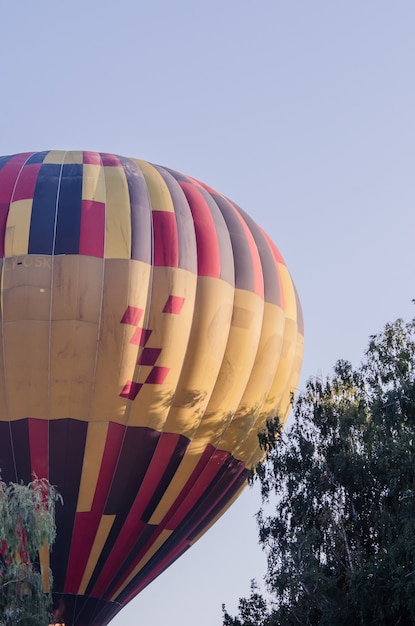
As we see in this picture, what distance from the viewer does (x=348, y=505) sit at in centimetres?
1931

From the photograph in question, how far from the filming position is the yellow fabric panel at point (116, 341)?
62.9ft

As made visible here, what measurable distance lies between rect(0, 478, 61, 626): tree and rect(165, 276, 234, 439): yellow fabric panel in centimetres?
547

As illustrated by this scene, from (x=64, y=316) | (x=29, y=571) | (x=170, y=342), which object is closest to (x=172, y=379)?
(x=170, y=342)

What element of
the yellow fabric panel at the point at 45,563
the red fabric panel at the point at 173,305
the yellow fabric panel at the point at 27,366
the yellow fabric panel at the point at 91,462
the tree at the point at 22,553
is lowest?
the tree at the point at 22,553

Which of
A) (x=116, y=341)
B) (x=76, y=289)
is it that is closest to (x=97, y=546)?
(x=116, y=341)

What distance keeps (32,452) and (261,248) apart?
6911mm

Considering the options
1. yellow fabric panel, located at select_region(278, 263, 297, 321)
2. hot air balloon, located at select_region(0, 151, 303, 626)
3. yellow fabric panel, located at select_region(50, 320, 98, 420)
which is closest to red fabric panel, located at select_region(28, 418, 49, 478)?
hot air balloon, located at select_region(0, 151, 303, 626)

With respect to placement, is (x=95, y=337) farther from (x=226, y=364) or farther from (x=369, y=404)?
(x=369, y=404)

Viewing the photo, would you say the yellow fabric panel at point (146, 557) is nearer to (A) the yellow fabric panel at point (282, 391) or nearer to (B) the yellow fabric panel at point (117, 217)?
(A) the yellow fabric panel at point (282, 391)

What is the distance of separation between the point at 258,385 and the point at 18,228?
19.5 ft

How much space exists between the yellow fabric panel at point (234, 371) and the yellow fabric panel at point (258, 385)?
21 cm

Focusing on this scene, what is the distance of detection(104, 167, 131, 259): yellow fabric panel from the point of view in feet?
64.4

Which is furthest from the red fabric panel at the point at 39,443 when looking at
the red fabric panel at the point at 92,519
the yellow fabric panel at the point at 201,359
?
the yellow fabric panel at the point at 201,359

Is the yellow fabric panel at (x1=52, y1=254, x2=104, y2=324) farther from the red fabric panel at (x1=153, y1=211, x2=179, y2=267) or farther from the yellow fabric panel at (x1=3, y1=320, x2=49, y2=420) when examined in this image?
the red fabric panel at (x1=153, y1=211, x2=179, y2=267)
